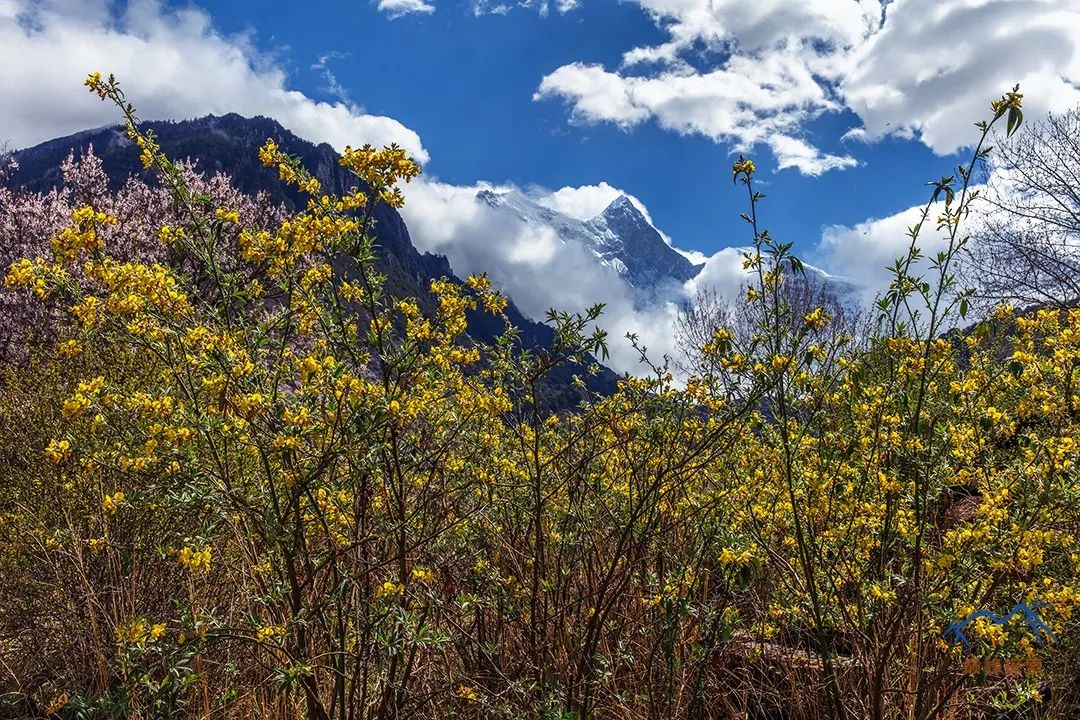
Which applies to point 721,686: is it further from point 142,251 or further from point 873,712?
point 142,251

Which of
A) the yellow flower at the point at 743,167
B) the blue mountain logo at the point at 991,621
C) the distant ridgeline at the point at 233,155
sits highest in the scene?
the distant ridgeline at the point at 233,155

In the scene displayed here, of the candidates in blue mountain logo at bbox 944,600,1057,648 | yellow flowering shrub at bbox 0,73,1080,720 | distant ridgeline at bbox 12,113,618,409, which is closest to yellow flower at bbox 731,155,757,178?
yellow flowering shrub at bbox 0,73,1080,720

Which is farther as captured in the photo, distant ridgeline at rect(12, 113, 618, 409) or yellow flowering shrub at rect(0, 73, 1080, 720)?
distant ridgeline at rect(12, 113, 618, 409)

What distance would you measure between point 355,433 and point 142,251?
523 inches

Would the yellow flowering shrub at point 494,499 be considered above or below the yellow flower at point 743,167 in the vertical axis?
below

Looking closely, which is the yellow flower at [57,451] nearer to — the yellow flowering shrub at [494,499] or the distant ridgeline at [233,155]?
the yellow flowering shrub at [494,499]

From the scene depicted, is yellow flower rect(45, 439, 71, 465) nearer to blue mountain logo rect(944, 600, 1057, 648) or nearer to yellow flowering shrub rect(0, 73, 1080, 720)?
yellow flowering shrub rect(0, 73, 1080, 720)

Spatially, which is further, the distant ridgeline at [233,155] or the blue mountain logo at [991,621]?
the distant ridgeline at [233,155]

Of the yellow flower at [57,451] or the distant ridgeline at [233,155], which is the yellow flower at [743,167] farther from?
the distant ridgeline at [233,155]

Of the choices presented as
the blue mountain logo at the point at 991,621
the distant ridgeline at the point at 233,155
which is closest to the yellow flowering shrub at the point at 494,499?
the blue mountain logo at the point at 991,621

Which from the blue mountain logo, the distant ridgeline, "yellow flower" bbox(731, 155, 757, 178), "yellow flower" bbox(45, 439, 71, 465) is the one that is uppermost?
the distant ridgeline

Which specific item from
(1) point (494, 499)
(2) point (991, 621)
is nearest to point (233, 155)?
(1) point (494, 499)

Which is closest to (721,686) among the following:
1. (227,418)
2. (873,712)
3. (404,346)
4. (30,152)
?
(873,712)

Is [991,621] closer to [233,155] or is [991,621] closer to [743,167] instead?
[743,167]
